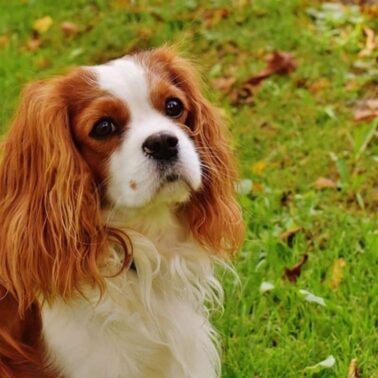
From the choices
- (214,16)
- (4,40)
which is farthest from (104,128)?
(4,40)

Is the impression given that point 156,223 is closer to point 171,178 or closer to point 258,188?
point 171,178

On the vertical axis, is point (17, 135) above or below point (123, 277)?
above

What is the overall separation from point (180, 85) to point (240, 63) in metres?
2.82

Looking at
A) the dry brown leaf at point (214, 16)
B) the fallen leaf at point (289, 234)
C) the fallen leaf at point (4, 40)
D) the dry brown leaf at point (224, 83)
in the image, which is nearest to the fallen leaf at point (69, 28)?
the fallen leaf at point (4, 40)

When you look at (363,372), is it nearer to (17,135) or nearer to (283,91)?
(17,135)

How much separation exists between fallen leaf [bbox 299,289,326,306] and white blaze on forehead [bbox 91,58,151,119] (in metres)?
1.33

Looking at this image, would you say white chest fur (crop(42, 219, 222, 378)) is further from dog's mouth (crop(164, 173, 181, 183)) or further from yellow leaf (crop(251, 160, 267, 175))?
yellow leaf (crop(251, 160, 267, 175))

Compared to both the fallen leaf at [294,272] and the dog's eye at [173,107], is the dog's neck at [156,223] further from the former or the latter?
the fallen leaf at [294,272]

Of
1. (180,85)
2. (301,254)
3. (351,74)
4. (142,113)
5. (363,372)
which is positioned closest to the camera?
(142,113)

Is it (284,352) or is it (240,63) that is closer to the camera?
(284,352)

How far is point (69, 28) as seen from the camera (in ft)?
21.2

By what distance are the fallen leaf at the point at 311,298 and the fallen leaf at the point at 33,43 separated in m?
3.37

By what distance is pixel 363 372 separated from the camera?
336 cm

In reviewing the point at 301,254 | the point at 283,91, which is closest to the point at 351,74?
the point at 283,91
